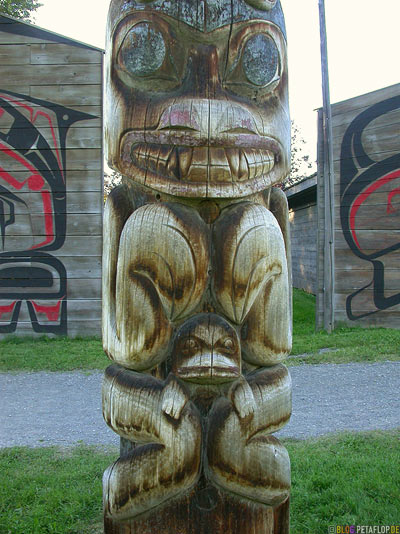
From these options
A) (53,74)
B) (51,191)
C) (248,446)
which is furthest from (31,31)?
(248,446)

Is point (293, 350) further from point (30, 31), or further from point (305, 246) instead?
point (305, 246)

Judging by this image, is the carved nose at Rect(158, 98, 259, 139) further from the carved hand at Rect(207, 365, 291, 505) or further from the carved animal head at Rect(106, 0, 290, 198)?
the carved hand at Rect(207, 365, 291, 505)

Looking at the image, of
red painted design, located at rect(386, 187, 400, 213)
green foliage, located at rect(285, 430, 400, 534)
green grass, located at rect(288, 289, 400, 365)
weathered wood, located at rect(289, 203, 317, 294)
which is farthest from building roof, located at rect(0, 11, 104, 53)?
weathered wood, located at rect(289, 203, 317, 294)

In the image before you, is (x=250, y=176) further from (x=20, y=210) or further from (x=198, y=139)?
(x=20, y=210)

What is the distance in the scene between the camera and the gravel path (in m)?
4.81

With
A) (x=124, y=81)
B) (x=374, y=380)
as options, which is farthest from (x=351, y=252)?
(x=124, y=81)

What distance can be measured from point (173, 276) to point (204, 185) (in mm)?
389

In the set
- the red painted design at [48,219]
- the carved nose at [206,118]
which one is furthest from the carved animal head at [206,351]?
the red painted design at [48,219]

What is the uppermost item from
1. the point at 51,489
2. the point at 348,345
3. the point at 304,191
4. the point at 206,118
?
the point at 304,191

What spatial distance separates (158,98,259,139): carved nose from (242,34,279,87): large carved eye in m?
0.20

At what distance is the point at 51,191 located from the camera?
27.6 ft

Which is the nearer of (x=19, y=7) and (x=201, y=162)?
(x=201, y=162)

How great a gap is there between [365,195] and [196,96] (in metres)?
6.97

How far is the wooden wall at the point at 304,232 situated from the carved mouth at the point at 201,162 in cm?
1007
